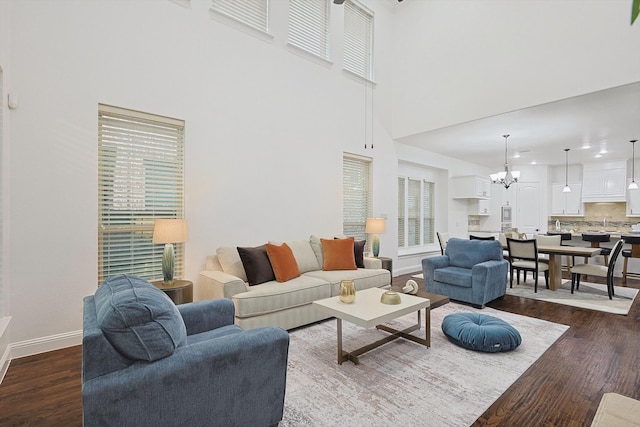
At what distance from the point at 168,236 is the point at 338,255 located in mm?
2185

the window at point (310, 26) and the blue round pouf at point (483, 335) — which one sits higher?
the window at point (310, 26)

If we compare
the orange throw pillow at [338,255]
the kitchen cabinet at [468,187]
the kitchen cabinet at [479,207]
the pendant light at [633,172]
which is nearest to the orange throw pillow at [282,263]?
the orange throw pillow at [338,255]

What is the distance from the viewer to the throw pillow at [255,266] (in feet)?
12.0

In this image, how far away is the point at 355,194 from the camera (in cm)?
595

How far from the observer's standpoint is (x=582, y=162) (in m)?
8.87

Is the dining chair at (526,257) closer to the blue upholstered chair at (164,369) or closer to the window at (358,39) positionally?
the window at (358,39)

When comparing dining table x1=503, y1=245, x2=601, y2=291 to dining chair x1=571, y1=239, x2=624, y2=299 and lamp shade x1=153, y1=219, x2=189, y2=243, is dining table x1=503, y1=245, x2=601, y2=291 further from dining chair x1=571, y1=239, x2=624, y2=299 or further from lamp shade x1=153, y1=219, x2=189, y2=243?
lamp shade x1=153, y1=219, x2=189, y2=243

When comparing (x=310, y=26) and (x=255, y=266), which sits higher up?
(x=310, y=26)

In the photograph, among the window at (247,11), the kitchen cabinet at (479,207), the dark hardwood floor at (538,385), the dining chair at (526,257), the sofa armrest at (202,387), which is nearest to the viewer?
the sofa armrest at (202,387)

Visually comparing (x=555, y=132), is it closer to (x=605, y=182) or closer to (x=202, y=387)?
(x=605, y=182)

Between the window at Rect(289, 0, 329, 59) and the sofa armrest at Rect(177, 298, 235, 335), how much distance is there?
4.10 metres

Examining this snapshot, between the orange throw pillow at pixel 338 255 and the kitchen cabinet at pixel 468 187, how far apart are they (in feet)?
15.7

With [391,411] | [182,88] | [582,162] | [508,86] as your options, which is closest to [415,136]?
[508,86]

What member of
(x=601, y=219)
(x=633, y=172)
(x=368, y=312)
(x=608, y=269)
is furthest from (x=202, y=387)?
(x=601, y=219)
